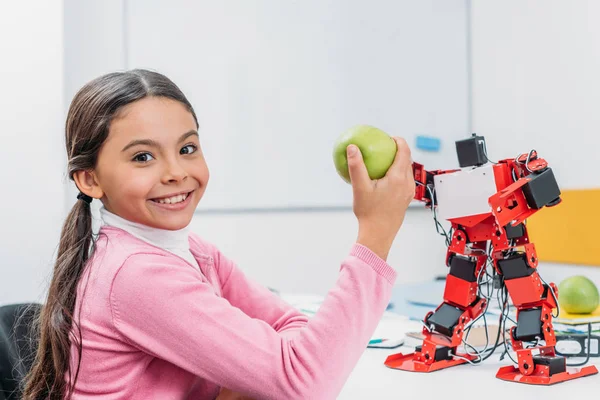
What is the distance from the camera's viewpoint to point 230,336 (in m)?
0.74

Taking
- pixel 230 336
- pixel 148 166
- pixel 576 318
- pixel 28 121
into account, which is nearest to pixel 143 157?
pixel 148 166

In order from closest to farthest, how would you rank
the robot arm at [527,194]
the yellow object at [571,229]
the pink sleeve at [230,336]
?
1. the pink sleeve at [230,336]
2. the robot arm at [527,194]
3. the yellow object at [571,229]

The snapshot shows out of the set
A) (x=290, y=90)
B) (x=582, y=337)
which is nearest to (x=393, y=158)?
(x=582, y=337)

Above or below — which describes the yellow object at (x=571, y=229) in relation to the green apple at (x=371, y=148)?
below

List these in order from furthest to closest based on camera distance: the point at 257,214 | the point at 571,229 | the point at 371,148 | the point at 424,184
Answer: the point at 257,214
the point at 571,229
the point at 424,184
the point at 371,148

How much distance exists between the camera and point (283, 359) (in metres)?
0.75

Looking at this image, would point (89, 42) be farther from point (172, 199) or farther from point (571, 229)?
point (571, 229)

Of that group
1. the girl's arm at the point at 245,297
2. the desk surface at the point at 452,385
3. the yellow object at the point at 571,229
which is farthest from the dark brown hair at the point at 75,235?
the yellow object at the point at 571,229

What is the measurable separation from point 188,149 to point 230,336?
0.29 m

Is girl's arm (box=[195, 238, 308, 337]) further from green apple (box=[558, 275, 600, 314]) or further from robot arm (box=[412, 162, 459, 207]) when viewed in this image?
green apple (box=[558, 275, 600, 314])

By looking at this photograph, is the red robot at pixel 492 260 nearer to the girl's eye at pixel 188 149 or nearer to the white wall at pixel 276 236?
the girl's eye at pixel 188 149

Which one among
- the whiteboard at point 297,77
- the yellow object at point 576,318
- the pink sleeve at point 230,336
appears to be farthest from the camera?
the whiteboard at point 297,77

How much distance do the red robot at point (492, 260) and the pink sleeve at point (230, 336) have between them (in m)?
0.33

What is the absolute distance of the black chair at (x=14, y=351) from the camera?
41.1 inches
